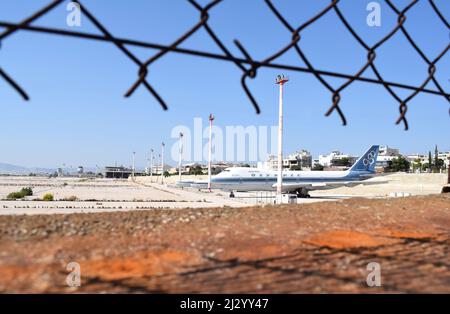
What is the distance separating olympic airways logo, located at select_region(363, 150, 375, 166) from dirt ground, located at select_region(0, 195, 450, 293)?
56.4 meters

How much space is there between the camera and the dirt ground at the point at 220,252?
2135 millimetres

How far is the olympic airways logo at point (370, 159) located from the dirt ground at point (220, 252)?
5642 centimetres

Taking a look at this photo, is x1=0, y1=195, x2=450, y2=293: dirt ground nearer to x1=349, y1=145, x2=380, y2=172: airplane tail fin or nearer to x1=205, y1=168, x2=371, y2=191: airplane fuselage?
x1=205, y1=168, x2=371, y2=191: airplane fuselage

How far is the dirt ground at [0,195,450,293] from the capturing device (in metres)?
2.13
